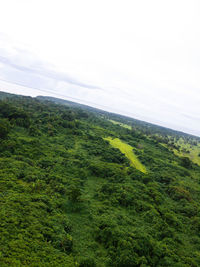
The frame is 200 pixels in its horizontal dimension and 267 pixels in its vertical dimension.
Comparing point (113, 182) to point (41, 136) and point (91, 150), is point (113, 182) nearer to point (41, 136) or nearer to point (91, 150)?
point (91, 150)

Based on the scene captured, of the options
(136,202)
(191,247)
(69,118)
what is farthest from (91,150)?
(69,118)

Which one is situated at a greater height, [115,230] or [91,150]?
[91,150]

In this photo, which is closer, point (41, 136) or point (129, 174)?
point (129, 174)

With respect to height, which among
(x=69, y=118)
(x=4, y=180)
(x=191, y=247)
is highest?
(x=69, y=118)

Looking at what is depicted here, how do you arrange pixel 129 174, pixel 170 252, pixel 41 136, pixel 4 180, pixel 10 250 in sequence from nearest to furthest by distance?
1. pixel 10 250
2. pixel 170 252
3. pixel 4 180
4. pixel 129 174
5. pixel 41 136

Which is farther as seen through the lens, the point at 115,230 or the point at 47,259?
the point at 115,230

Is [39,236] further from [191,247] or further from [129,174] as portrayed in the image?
[129,174]

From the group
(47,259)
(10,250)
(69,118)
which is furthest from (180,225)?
(69,118)

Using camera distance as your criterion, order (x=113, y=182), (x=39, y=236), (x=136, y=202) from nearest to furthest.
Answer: (x=39, y=236), (x=136, y=202), (x=113, y=182)

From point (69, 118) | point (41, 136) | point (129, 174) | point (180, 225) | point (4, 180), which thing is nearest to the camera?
point (4, 180)

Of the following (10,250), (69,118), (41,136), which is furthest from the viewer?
(69,118)
